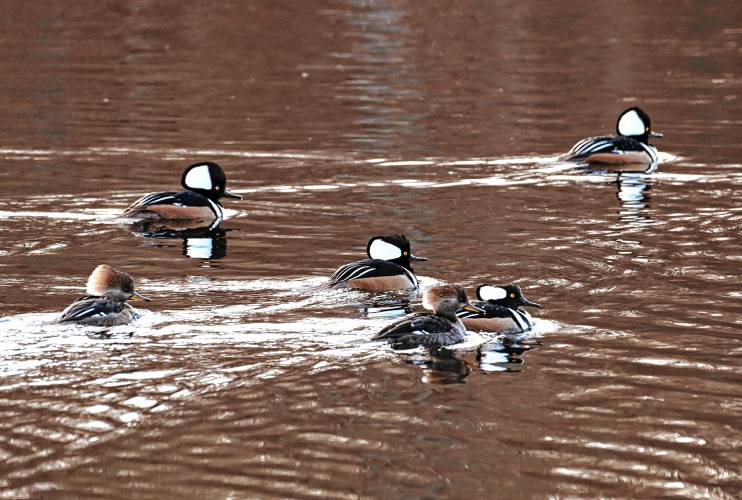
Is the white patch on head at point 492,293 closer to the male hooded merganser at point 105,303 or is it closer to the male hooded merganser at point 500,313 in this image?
the male hooded merganser at point 500,313

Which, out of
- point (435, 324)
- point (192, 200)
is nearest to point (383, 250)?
point (435, 324)

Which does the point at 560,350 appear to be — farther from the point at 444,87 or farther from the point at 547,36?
the point at 547,36

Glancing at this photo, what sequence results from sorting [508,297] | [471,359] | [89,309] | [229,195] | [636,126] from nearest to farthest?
[471,359], [89,309], [508,297], [229,195], [636,126]

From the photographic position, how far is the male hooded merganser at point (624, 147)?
19828 mm

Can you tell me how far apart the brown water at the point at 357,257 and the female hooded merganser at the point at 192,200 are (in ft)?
1.04

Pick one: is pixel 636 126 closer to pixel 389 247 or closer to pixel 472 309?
pixel 389 247

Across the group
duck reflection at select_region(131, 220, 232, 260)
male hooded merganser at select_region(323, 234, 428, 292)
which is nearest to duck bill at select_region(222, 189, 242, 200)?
duck reflection at select_region(131, 220, 232, 260)

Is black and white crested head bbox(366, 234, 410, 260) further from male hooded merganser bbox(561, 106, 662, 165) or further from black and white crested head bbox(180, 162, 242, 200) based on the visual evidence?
male hooded merganser bbox(561, 106, 662, 165)

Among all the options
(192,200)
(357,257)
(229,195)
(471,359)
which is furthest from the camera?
(229,195)

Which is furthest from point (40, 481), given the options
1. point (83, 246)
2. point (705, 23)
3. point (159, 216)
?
point (705, 23)

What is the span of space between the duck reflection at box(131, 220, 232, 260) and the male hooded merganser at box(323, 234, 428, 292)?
2.08 metres

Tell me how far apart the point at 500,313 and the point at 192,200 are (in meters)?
6.27

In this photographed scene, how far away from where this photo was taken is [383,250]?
13.1 metres

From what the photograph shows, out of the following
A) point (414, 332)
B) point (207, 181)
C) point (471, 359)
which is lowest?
point (471, 359)
